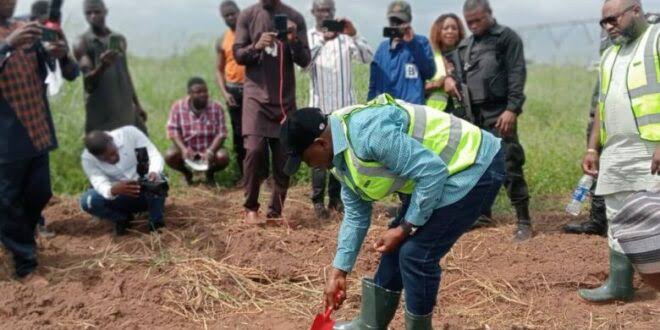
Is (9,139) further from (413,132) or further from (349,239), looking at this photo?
(413,132)

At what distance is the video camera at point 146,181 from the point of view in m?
5.70

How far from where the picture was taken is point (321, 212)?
596 centimetres

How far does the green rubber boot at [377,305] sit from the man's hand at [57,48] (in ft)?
9.67

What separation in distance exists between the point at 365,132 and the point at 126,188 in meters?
3.19

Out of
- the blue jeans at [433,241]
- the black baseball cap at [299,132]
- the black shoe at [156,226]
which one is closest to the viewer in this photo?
the black baseball cap at [299,132]

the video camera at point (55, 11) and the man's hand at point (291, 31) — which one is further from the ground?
the video camera at point (55, 11)

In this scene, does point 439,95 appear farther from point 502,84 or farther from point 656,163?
point 656,163

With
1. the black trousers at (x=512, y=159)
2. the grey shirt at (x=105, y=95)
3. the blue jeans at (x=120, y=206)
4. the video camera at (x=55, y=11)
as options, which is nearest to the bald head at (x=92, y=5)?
the grey shirt at (x=105, y=95)

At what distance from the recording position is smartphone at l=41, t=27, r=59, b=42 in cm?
496

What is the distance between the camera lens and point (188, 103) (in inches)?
293

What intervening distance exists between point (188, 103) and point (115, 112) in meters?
0.87

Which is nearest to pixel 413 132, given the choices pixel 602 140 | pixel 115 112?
pixel 602 140

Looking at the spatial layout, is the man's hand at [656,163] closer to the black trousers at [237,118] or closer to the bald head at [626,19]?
the bald head at [626,19]

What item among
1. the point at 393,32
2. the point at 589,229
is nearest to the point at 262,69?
the point at 393,32
